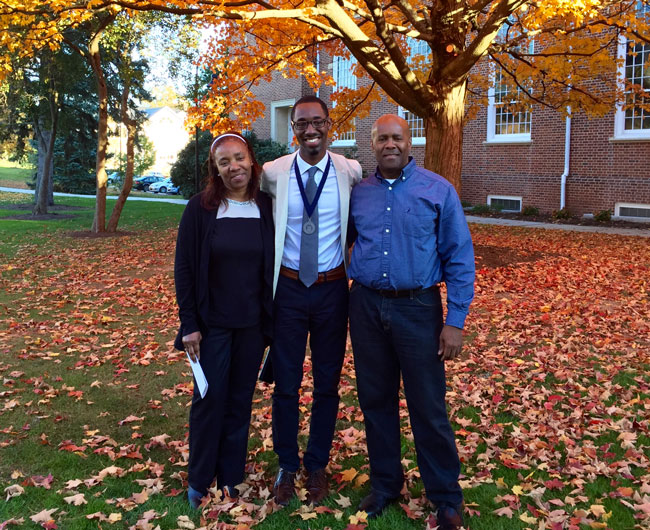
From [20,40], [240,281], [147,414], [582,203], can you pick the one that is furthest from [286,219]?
[582,203]

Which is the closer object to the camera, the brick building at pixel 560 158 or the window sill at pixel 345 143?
the brick building at pixel 560 158

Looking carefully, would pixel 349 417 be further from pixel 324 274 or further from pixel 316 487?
pixel 324 274

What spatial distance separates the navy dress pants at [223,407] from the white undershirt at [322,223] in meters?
0.51

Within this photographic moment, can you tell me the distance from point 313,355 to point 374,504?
921 mm

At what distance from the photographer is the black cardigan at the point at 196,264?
11.6ft

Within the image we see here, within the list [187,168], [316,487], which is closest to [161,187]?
[187,168]

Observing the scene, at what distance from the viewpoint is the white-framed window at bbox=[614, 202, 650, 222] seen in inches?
690

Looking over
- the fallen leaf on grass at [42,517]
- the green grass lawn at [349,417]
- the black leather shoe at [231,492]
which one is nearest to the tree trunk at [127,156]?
A: the green grass lawn at [349,417]

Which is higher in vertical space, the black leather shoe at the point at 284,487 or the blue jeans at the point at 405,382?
the blue jeans at the point at 405,382

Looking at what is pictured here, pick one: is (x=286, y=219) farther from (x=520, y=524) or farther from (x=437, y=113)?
(x=437, y=113)

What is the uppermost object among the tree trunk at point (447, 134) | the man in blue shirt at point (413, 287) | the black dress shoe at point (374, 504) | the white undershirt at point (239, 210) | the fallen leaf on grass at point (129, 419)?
the tree trunk at point (447, 134)

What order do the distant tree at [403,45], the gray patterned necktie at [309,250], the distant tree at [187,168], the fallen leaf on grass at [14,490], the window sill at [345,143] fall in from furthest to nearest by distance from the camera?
the distant tree at [187,168]
the window sill at [345,143]
the distant tree at [403,45]
the fallen leaf on grass at [14,490]
the gray patterned necktie at [309,250]

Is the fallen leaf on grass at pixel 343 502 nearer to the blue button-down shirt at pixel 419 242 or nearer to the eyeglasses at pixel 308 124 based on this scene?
the blue button-down shirt at pixel 419 242

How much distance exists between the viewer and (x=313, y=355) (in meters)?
3.80
